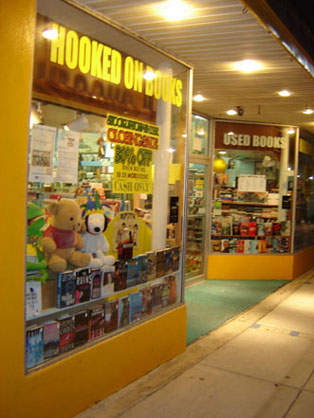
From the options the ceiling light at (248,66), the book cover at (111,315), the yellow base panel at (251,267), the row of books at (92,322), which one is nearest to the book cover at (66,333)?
the row of books at (92,322)

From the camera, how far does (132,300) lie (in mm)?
4387

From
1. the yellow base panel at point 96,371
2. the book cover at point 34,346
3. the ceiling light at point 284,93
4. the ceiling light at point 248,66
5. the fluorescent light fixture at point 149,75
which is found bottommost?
the yellow base panel at point 96,371

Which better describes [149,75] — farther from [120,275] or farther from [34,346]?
[34,346]

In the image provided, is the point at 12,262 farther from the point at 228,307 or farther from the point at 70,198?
the point at 228,307

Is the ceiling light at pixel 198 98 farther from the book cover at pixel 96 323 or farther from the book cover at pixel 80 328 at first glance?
the book cover at pixel 80 328

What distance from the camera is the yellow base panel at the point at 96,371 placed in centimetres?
310

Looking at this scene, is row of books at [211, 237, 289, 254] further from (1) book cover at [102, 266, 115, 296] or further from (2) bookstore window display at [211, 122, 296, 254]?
(1) book cover at [102, 266, 115, 296]

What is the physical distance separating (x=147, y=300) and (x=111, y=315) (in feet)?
1.91

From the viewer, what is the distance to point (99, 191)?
411cm

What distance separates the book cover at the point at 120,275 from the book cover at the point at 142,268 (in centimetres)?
22

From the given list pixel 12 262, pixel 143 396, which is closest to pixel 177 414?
pixel 143 396

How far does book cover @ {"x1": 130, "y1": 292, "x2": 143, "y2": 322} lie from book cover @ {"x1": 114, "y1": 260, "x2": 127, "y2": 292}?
0.19 meters

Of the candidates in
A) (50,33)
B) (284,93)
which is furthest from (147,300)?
(284,93)

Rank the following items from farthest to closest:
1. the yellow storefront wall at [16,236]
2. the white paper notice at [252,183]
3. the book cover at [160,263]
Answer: the white paper notice at [252,183] < the book cover at [160,263] < the yellow storefront wall at [16,236]
